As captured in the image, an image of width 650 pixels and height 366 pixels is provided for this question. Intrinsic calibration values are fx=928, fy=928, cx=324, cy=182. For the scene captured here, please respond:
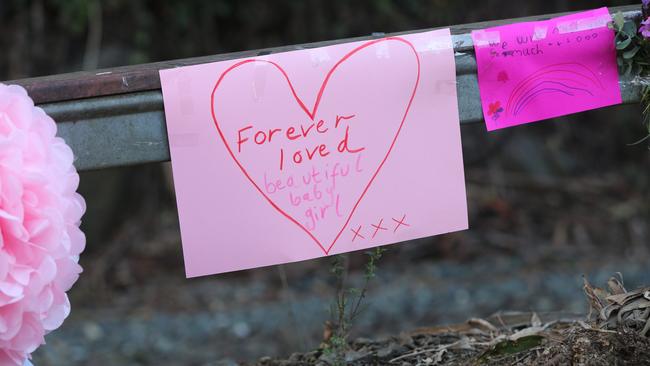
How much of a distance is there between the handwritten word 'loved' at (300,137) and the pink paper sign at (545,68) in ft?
0.92

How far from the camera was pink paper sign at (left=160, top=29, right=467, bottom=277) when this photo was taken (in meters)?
1.64

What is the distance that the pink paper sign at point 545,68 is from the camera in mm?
1745

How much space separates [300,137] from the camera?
1675 mm

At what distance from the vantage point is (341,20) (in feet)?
16.8

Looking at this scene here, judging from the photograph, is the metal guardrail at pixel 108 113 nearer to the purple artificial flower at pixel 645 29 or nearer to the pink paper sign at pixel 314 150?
the pink paper sign at pixel 314 150

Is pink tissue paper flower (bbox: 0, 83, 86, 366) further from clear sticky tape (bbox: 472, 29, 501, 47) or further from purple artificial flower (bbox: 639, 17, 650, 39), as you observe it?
purple artificial flower (bbox: 639, 17, 650, 39)

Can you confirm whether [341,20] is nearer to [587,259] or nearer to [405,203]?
[587,259]

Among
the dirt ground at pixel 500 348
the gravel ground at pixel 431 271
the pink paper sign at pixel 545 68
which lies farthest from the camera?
the gravel ground at pixel 431 271

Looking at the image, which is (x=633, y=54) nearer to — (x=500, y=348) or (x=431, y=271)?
(x=500, y=348)

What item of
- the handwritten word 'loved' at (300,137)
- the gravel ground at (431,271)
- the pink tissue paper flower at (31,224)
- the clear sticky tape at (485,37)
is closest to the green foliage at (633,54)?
the clear sticky tape at (485,37)

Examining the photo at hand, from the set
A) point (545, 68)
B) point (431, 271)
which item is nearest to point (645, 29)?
point (545, 68)

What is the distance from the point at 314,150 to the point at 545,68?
0.48 meters

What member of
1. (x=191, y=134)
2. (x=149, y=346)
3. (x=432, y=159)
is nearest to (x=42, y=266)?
(x=191, y=134)

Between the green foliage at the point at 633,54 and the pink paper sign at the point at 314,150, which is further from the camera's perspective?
the green foliage at the point at 633,54
